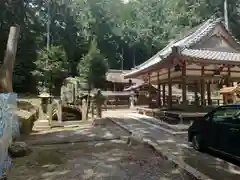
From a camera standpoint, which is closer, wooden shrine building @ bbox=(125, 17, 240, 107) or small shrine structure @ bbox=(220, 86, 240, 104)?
wooden shrine building @ bbox=(125, 17, 240, 107)

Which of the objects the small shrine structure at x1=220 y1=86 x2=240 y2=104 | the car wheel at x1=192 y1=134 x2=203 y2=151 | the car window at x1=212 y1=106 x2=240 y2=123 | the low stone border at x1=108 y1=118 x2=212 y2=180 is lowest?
the low stone border at x1=108 y1=118 x2=212 y2=180

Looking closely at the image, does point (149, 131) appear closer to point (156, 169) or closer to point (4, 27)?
point (156, 169)

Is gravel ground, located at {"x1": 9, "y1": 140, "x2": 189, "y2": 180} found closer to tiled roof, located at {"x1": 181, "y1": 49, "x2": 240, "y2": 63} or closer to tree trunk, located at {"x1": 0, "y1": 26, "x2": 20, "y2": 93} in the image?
tree trunk, located at {"x1": 0, "y1": 26, "x2": 20, "y2": 93}

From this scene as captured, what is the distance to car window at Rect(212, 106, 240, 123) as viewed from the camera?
6037 millimetres

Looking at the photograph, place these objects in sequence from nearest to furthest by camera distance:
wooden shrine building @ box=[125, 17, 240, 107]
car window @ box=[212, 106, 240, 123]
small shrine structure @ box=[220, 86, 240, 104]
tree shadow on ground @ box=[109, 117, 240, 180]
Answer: tree shadow on ground @ box=[109, 117, 240, 180]
car window @ box=[212, 106, 240, 123]
wooden shrine building @ box=[125, 17, 240, 107]
small shrine structure @ box=[220, 86, 240, 104]

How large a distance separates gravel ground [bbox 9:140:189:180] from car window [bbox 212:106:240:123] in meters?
1.84

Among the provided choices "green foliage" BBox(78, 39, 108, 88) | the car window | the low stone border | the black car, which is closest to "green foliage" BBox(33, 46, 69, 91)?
"green foliage" BBox(78, 39, 108, 88)

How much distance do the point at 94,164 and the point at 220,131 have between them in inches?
128

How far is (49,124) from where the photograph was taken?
12.7 meters

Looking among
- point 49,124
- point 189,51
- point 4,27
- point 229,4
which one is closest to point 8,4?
point 4,27

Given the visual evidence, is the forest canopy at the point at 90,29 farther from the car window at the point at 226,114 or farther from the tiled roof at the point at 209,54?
the car window at the point at 226,114

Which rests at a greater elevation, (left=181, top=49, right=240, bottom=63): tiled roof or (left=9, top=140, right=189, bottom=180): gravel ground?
(left=181, top=49, right=240, bottom=63): tiled roof

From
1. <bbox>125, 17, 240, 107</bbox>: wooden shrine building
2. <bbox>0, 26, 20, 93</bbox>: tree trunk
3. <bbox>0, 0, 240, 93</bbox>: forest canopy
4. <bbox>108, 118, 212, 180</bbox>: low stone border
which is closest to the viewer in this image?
<bbox>108, 118, 212, 180</bbox>: low stone border

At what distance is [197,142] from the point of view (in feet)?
24.3
